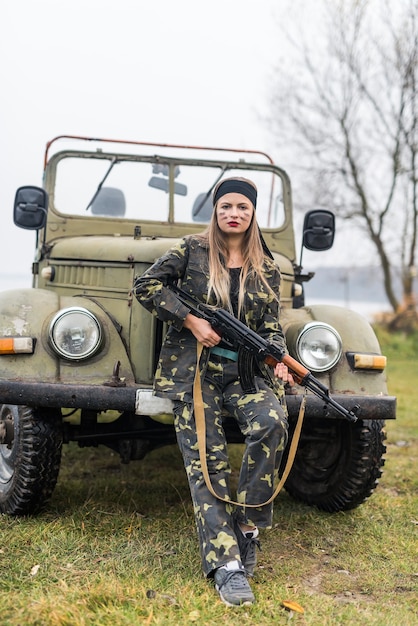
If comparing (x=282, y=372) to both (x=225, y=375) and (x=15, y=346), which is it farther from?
(x=15, y=346)

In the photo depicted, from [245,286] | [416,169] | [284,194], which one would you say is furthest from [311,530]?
[416,169]

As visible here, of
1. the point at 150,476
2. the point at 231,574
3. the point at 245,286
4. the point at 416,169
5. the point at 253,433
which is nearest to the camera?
the point at 231,574

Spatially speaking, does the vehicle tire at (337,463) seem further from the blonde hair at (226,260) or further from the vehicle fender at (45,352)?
the vehicle fender at (45,352)

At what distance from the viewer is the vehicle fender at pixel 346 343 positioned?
3561mm

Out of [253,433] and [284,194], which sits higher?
[284,194]

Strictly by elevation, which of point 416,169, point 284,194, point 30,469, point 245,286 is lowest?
point 30,469

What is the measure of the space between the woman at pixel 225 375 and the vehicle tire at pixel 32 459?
0.66 meters

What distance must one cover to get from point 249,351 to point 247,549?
83 cm

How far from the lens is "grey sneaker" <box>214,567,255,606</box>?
2.66 meters

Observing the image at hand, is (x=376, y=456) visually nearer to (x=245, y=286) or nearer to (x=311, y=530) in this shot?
(x=311, y=530)

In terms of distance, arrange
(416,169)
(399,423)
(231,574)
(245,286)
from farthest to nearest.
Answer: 1. (416,169)
2. (399,423)
3. (245,286)
4. (231,574)

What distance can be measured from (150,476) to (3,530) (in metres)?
1.57

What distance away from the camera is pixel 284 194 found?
5.05m

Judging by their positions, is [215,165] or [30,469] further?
[215,165]
